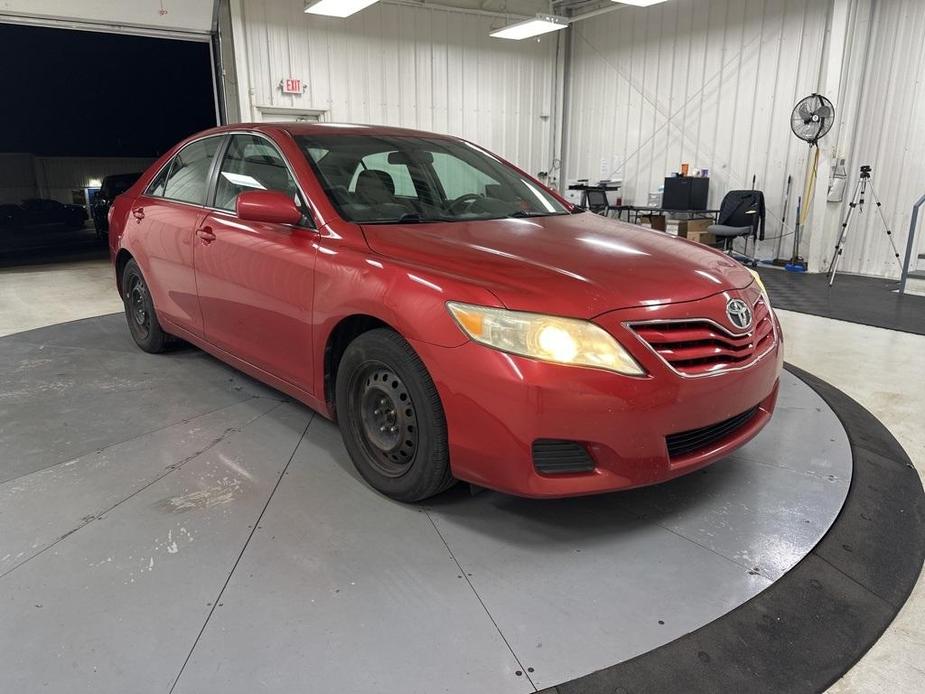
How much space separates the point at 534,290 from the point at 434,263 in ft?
A: 1.12

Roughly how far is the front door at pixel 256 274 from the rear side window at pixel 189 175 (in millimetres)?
169

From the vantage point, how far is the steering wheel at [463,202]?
249cm

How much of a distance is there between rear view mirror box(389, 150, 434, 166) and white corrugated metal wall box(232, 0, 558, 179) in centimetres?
655

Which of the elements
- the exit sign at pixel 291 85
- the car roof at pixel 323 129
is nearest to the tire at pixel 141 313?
the car roof at pixel 323 129

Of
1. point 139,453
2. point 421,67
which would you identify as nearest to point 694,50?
point 421,67

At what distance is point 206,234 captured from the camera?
109 inches

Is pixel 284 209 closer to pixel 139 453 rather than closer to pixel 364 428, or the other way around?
pixel 364 428

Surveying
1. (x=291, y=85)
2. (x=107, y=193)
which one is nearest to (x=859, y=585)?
(x=291, y=85)

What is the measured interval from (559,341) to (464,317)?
0.27 metres

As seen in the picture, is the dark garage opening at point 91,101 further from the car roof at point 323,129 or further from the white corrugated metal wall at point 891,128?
the white corrugated metal wall at point 891,128

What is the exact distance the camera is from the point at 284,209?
2195 mm

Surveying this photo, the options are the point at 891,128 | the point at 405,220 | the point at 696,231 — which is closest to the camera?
the point at 405,220

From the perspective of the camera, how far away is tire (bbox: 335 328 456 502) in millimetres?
1836

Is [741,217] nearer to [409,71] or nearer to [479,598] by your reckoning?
[409,71]
